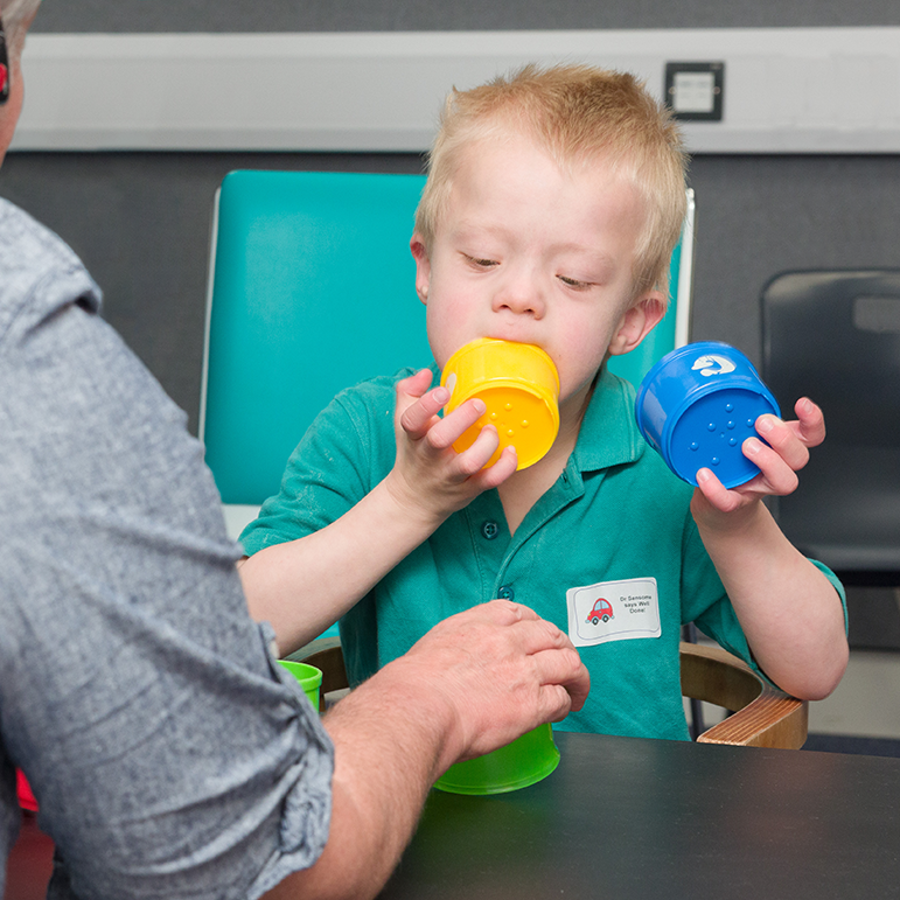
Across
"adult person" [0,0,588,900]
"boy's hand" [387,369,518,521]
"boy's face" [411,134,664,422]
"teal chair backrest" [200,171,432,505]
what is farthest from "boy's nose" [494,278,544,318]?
"teal chair backrest" [200,171,432,505]

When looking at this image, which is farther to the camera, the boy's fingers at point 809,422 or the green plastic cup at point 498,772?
the boy's fingers at point 809,422

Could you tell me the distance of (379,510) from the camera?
866 millimetres

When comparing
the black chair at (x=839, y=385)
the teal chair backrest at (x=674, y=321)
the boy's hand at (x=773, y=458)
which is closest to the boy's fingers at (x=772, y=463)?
the boy's hand at (x=773, y=458)

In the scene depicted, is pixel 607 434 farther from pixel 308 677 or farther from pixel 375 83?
pixel 375 83

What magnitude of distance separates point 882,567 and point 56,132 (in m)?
2.10

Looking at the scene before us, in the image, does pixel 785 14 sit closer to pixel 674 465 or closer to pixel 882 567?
pixel 882 567

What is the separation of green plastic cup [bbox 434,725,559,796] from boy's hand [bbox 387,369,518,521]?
26cm

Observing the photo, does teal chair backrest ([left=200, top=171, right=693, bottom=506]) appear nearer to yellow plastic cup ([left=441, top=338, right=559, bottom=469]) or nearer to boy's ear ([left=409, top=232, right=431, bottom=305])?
boy's ear ([left=409, top=232, right=431, bottom=305])

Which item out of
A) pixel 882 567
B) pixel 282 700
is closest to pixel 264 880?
pixel 282 700

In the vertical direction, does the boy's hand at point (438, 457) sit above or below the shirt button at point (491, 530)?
above

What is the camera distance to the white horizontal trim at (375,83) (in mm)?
2209

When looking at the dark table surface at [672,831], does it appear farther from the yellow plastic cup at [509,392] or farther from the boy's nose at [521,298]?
the boy's nose at [521,298]

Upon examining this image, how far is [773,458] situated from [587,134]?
0.36 m

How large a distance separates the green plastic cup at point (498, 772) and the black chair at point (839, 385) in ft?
4.60
